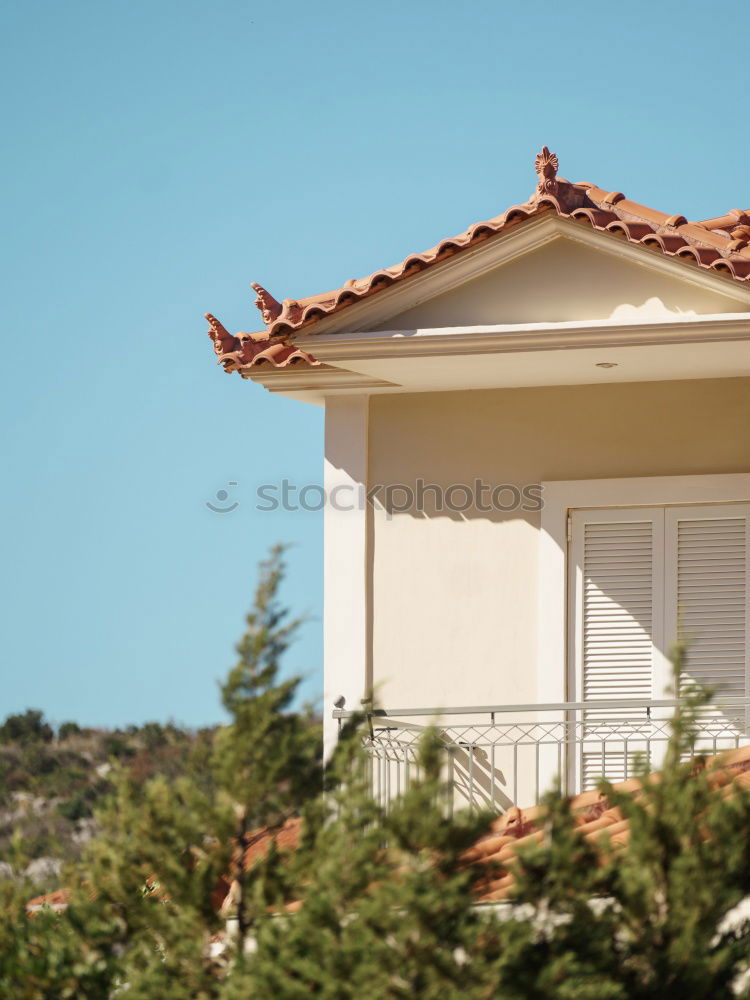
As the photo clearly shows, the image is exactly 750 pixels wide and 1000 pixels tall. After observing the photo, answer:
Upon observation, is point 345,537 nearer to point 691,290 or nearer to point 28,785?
point 691,290

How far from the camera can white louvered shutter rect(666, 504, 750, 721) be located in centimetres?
1047

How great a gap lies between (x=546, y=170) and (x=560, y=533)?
272 centimetres

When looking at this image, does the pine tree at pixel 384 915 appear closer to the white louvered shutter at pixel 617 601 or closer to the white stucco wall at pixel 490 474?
the white stucco wall at pixel 490 474

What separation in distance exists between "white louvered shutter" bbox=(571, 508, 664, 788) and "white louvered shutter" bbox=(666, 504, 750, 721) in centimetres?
13

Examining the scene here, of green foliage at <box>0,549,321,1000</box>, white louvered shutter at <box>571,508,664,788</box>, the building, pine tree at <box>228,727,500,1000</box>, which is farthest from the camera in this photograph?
white louvered shutter at <box>571,508,664,788</box>

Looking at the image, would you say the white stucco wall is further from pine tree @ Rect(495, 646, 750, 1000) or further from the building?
pine tree @ Rect(495, 646, 750, 1000)

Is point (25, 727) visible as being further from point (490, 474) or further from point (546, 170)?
point (546, 170)

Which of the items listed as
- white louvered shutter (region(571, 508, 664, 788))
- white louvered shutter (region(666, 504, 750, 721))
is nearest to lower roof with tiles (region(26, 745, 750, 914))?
white louvered shutter (region(571, 508, 664, 788))

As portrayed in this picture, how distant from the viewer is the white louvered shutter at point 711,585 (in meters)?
10.5

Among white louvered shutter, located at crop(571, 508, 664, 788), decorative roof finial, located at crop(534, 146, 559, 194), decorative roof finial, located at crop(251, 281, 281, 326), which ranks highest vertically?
decorative roof finial, located at crop(534, 146, 559, 194)

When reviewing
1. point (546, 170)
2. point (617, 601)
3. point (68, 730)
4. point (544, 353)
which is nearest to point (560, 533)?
point (617, 601)

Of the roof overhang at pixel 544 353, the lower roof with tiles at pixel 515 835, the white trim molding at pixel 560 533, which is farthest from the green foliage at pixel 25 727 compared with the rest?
the white trim molding at pixel 560 533

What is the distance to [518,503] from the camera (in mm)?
10742

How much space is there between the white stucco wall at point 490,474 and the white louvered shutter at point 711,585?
0.39 metres
